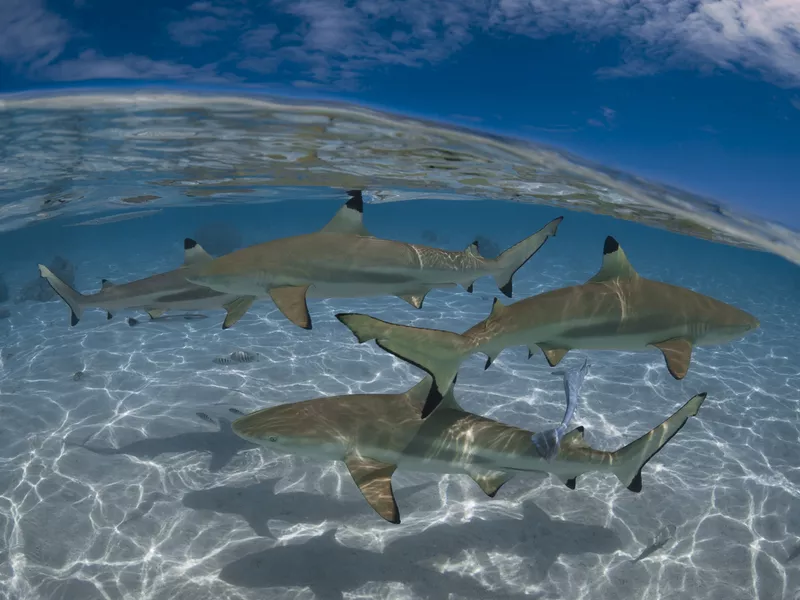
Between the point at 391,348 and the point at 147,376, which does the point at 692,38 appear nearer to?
the point at 391,348

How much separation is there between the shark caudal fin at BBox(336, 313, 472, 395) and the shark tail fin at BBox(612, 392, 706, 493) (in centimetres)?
204

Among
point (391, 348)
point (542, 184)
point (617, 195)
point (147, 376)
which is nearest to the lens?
point (391, 348)

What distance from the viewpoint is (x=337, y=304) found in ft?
64.4

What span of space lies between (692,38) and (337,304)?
15354mm

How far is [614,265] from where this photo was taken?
454 cm

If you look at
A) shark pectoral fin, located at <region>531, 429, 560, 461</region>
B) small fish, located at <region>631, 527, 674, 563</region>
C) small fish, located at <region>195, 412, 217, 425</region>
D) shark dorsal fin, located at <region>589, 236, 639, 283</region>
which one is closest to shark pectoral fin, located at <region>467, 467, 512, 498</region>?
shark pectoral fin, located at <region>531, 429, 560, 461</region>

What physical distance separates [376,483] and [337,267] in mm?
2023

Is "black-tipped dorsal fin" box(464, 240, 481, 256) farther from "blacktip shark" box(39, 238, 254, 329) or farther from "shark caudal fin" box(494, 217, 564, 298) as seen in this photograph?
"blacktip shark" box(39, 238, 254, 329)

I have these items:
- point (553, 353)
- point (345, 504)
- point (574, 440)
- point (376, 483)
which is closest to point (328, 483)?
point (345, 504)

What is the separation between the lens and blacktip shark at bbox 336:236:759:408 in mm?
3914

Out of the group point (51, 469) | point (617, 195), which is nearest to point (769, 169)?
point (617, 195)

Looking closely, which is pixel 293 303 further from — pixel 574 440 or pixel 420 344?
pixel 574 440

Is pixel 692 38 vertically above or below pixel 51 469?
above

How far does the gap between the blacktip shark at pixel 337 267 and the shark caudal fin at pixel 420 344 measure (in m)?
1.05
